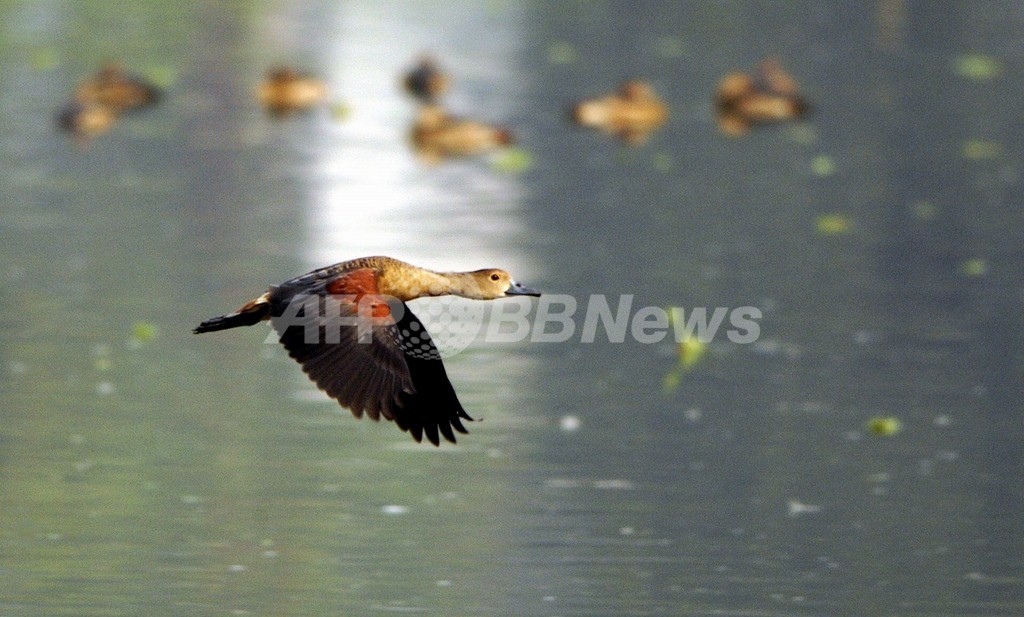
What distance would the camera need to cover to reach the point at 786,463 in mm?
10281

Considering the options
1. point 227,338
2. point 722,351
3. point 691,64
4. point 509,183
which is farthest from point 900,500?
point 691,64

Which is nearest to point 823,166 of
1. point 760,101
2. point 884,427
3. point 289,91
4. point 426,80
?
point 760,101

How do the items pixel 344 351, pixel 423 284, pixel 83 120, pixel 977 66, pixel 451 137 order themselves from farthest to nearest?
1. pixel 977 66
2. pixel 83 120
3. pixel 451 137
4. pixel 423 284
5. pixel 344 351

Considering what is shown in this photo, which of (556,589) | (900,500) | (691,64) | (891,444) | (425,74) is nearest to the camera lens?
(556,589)

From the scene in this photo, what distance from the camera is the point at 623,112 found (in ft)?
70.9

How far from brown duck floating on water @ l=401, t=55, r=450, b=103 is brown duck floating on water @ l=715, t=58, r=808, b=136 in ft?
10.7

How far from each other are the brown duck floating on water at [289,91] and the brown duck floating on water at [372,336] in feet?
50.6

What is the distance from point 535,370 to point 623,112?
32.2ft

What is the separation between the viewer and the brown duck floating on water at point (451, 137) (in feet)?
66.2

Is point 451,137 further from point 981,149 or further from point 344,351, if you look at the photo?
point 344,351

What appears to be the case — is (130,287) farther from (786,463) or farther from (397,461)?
(786,463)

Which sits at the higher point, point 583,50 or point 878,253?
point 583,50

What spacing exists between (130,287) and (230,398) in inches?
116

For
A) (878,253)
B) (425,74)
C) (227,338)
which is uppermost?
(425,74)
